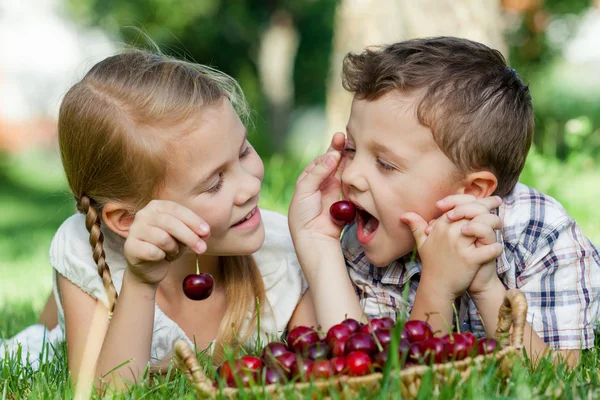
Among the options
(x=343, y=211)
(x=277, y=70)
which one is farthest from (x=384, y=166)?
(x=277, y=70)

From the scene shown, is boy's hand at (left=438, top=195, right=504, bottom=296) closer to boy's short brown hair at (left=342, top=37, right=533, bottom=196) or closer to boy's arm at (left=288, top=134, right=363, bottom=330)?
boy's short brown hair at (left=342, top=37, right=533, bottom=196)

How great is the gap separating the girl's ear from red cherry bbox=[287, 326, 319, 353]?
0.97 meters

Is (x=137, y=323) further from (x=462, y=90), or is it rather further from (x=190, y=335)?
(x=462, y=90)

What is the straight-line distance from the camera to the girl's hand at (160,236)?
236cm

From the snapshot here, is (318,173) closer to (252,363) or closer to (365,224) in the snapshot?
(365,224)

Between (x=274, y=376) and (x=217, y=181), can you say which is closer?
(x=274, y=376)

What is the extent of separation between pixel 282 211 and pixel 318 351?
352 centimetres

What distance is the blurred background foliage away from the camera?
544 cm

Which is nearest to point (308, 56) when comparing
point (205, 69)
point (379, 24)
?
point (379, 24)

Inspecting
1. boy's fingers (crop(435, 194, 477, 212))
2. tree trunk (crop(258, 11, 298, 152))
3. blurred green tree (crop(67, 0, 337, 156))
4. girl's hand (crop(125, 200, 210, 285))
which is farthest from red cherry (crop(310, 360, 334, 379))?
tree trunk (crop(258, 11, 298, 152))

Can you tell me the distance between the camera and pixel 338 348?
6.48ft

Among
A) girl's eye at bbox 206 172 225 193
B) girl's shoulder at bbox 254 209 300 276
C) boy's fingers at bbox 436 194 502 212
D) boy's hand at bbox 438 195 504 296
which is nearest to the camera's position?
boy's hand at bbox 438 195 504 296

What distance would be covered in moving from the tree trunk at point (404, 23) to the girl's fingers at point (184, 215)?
12.7 ft

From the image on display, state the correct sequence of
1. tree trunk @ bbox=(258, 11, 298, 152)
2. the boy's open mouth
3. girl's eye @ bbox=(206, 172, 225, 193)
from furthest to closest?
tree trunk @ bbox=(258, 11, 298, 152)
the boy's open mouth
girl's eye @ bbox=(206, 172, 225, 193)
